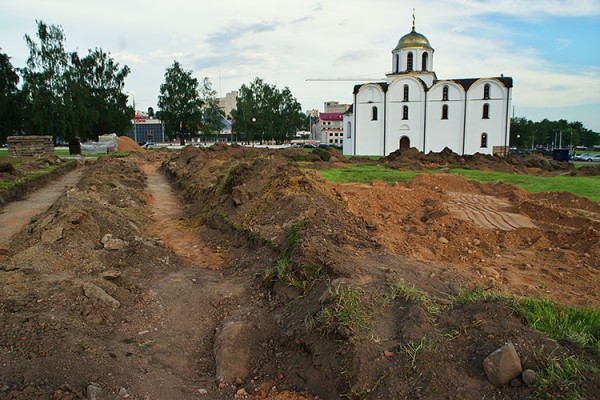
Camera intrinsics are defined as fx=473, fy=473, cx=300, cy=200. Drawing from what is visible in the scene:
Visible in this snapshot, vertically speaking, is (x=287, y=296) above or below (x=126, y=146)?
below

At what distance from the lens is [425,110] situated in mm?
48500

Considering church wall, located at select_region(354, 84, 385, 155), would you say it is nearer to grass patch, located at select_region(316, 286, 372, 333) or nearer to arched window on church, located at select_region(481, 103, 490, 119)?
arched window on church, located at select_region(481, 103, 490, 119)

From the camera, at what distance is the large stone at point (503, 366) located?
3434 millimetres

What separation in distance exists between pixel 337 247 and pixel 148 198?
11.4 m

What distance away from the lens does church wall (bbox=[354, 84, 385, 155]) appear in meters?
49.7

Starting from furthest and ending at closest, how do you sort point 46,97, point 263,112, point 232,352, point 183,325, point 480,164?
point 263,112, point 46,97, point 480,164, point 183,325, point 232,352

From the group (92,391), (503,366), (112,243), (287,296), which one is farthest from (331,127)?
(503,366)

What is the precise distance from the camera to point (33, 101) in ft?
119

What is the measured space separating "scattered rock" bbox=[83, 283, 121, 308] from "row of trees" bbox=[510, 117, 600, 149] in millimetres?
72511

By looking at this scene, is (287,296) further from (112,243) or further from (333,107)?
(333,107)

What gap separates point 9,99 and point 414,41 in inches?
1497

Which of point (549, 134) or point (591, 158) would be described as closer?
point (591, 158)

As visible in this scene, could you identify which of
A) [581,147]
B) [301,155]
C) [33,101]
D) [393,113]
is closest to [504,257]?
[301,155]

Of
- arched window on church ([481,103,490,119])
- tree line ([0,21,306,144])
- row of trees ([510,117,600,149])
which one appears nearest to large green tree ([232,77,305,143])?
tree line ([0,21,306,144])
